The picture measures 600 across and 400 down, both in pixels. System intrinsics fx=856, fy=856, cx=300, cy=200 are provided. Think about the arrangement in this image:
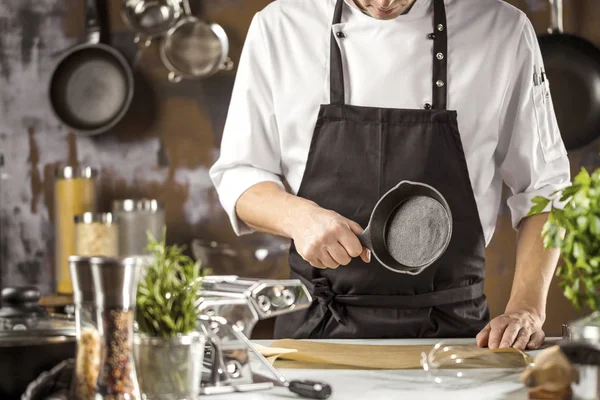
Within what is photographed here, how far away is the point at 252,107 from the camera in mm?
2248

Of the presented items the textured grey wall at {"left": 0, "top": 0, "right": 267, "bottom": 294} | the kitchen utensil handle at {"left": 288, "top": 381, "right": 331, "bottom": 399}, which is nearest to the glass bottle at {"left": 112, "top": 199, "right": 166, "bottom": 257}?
the textured grey wall at {"left": 0, "top": 0, "right": 267, "bottom": 294}

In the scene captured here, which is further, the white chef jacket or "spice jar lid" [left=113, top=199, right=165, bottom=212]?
"spice jar lid" [left=113, top=199, right=165, bottom=212]

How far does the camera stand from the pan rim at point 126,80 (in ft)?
12.9

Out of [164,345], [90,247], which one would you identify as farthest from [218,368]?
[90,247]

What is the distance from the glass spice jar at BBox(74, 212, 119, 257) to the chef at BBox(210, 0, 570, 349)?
1329 millimetres

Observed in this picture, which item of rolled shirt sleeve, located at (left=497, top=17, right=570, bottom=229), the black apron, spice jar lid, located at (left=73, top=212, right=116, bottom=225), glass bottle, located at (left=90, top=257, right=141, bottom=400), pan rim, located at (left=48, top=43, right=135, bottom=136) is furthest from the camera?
pan rim, located at (left=48, top=43, right=135, bottom=136)

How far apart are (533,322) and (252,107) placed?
0.90 meters

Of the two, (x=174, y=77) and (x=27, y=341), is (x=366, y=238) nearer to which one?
(x=27, y=341)

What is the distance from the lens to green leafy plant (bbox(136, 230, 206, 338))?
46.9 inches

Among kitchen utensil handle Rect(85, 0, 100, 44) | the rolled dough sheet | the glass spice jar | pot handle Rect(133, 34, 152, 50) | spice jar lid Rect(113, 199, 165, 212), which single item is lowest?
the rolled dough sheet

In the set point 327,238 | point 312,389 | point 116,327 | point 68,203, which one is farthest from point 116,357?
point 68,203

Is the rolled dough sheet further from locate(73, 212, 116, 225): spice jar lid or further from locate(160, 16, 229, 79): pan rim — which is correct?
locate(160, 16, 229, 79): pan rim

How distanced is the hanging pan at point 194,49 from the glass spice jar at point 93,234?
0.85m

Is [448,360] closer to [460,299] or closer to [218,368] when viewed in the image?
[218,368]
